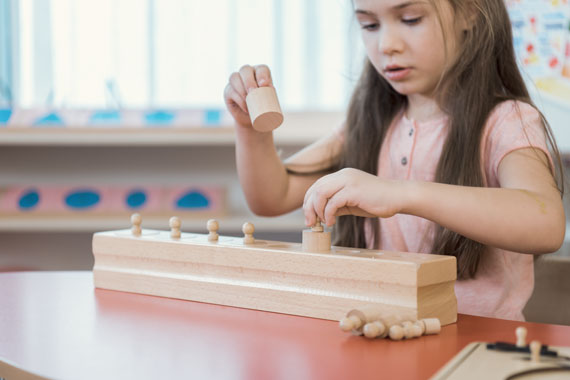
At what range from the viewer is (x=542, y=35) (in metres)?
2.12

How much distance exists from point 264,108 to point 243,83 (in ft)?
0.35

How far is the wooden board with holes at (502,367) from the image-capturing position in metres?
0.55

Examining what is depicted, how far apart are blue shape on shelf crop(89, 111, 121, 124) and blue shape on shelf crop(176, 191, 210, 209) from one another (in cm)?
35

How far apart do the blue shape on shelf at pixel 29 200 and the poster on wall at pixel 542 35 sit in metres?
1.60

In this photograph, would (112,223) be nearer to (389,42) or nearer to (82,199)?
(82,199)

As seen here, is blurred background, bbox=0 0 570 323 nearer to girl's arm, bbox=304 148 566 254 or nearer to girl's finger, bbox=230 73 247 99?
girl's finger, bbox=230 73 247 99

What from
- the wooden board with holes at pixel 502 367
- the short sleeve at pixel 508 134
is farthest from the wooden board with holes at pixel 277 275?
the short sleeve at pixel 508 134

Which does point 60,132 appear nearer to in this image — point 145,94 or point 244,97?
point 145,94

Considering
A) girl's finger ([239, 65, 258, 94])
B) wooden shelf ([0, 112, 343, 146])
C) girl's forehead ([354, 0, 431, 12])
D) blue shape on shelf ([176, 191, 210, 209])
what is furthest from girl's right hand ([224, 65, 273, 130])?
blue shape on shelf ([176, 191, 210, 209])

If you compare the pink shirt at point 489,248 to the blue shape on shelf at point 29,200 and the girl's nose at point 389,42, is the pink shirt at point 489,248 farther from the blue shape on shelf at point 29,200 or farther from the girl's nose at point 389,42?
the blue shape on shelf at point 29,200

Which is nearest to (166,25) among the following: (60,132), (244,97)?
(60,132)

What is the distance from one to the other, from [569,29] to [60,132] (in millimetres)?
1598

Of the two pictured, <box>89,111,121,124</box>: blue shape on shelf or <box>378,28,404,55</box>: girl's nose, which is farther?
<box>89,111,121,124</box>: blue shape on shelf

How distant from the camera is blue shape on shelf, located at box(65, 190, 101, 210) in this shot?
2252mm
